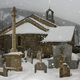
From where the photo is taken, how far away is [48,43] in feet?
110

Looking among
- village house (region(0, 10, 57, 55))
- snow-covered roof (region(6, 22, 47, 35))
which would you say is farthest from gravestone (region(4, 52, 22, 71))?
snow-covered roof (region(6, 22, 47, 35))

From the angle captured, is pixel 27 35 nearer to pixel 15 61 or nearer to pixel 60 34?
pixel 60 34

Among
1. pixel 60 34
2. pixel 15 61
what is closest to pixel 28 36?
pixel 60 34

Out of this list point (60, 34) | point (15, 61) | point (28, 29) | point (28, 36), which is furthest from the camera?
point (28, 29)

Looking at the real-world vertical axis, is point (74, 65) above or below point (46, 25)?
below

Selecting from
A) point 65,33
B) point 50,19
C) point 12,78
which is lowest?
point 12,78

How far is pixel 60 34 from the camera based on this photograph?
34531mm

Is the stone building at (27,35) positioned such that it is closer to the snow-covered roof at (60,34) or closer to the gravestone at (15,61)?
the snow-covered roof at (60,34)

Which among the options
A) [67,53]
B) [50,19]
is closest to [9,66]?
[67,53]

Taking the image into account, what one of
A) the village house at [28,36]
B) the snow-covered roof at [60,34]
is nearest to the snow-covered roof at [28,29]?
the village house at [28,36]

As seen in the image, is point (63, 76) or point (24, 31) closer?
point (63, 76)

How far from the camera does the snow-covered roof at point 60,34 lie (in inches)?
1276

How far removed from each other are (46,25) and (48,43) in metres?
5.82

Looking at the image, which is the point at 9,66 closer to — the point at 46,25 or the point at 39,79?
the point at 39,79
